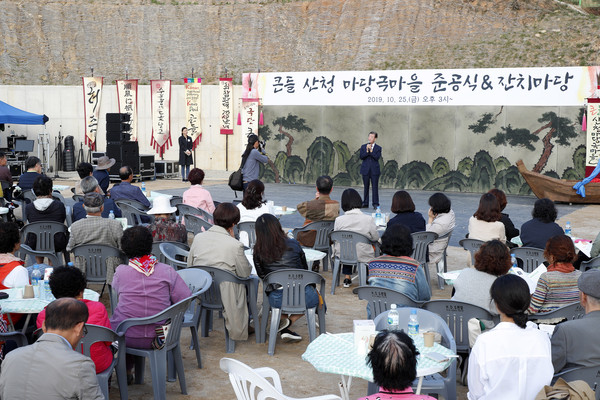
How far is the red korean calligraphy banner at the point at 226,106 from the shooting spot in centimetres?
1947

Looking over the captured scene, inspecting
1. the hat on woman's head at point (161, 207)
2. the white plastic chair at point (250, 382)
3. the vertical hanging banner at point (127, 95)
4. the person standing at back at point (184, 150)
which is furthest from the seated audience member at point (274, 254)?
the vertical hanging banner at point (127, 95)

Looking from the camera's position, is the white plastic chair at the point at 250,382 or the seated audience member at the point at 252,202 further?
the seated audience member at the point at 252,202

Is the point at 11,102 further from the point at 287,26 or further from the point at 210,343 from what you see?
the point at 210,343

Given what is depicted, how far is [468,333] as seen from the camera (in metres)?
4.49

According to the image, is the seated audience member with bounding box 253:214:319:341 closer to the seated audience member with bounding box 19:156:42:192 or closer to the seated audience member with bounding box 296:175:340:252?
the seated audience member with bounding box 296:175:340:252

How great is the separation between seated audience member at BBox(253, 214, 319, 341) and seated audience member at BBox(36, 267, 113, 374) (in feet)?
5.61

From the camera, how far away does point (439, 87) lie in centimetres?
1527

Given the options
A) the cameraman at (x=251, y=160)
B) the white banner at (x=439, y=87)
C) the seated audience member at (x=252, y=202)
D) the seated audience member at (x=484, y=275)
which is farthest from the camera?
the white banner at (x=439, y=87)

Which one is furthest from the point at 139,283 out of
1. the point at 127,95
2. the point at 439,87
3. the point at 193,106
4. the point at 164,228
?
the point at 127,95

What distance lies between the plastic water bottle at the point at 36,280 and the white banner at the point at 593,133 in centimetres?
1218

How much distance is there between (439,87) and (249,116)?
5.30 m

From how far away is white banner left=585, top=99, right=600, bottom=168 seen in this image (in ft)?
46.4

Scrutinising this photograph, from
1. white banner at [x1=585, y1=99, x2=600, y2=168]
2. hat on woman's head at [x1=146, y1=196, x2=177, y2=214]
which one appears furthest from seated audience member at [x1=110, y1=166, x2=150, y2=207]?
white banner at [x1=585, y1=99, x2=600, y2=168]

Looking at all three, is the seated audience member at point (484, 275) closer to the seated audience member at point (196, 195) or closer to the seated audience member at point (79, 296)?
the seated audience member at point (79, 296)
